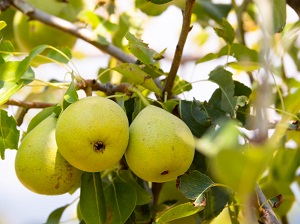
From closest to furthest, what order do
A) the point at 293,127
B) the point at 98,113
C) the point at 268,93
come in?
the point at 268,93 < the point at 98,113 < the point at 293,127

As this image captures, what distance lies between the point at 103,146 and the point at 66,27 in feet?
2.44

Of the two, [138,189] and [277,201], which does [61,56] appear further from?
[277,201]

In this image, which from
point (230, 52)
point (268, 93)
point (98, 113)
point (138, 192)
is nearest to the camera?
point (268, 93)

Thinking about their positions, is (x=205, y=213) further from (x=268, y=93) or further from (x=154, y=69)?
(x=268, y=93)

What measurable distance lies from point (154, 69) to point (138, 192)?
251mm

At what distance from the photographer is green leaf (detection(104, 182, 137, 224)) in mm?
1214

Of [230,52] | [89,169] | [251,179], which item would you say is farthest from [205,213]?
[251,179]

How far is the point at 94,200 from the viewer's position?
3.93ft

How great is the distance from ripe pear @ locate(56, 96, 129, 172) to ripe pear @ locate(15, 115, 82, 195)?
0.19ft

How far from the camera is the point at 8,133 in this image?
1248mm

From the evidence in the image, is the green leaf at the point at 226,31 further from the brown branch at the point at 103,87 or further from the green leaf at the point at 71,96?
the green leaf at the point at 71,96

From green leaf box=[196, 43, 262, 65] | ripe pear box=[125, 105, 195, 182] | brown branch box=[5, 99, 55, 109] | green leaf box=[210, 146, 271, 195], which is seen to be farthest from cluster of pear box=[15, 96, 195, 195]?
green leaf box=[210, 146, 271, 195]

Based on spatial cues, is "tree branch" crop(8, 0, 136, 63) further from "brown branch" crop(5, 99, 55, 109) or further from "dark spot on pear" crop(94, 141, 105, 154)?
"dark spot on pear" crop(94, 141, 105, 154)

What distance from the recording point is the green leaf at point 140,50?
3.92 ft
